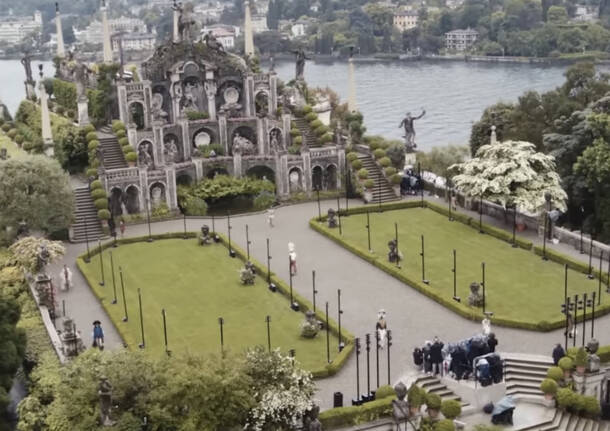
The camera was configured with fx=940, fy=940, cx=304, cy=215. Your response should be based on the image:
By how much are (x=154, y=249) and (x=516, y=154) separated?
22.5m

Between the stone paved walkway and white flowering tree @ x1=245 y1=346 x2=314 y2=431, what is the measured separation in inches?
116

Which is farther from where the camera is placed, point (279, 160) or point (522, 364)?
point (279, 160)

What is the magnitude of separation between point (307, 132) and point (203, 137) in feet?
26.8

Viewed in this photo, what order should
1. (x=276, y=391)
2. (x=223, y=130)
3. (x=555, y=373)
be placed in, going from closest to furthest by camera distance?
(x=276, y=391)
(x=555, y=373)
(x=223, y=130)

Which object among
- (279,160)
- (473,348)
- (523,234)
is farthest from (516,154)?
(473,348)

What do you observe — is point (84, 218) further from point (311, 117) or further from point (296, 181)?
point (311, 117)

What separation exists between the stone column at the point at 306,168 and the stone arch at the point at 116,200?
13164mm

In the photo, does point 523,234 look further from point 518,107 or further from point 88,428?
point 88,428

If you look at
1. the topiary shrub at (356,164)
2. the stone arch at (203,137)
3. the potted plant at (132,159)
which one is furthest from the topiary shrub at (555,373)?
the stone arch at (203,137)

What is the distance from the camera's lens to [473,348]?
36594 mm

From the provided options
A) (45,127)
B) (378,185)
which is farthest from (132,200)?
(378,185)

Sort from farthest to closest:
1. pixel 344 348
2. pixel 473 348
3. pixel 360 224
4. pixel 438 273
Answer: pixel 360 224, pixel 438 273, pixel 344 348, pixel 473 348

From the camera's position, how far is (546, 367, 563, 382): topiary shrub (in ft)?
→ 119

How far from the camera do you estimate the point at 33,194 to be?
5425cm
